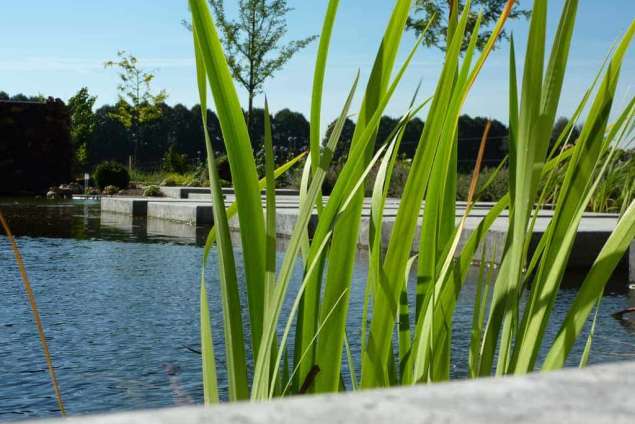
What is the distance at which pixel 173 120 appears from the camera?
3388 cm

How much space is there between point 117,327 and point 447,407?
3044 millimetres

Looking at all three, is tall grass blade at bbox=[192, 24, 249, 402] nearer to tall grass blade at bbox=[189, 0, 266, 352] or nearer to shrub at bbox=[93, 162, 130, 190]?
tall grass blade at bbox=[189, 0, 266, 352]

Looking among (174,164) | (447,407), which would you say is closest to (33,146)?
(174,164)

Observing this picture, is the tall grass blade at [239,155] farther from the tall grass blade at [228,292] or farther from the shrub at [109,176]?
the shrub at [109,176]

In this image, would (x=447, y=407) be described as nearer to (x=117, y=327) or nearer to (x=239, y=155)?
(x=239, y=155)

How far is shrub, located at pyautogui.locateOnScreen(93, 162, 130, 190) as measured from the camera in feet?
63.2

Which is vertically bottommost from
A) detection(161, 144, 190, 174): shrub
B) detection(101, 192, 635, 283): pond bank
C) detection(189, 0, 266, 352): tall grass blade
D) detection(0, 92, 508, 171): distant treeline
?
detection(101, 192, 635, 283): pond bank

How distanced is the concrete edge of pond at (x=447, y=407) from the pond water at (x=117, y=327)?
1.58 metres

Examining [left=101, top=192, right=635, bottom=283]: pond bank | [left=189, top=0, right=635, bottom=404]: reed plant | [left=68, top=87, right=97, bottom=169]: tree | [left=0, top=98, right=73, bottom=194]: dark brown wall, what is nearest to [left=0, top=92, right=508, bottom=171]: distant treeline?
[left=68, top=87, right=97, bottom=169]: tree

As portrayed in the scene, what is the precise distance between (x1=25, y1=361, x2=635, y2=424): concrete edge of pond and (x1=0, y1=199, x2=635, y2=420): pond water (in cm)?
158

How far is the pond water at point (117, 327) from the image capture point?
2.37 m

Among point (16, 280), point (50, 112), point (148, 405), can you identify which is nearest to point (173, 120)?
point (50, 112)

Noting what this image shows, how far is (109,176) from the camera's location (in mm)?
19375

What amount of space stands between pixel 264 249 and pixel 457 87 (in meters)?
0.37
